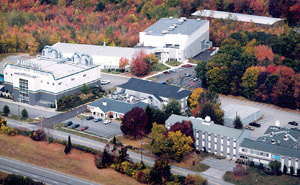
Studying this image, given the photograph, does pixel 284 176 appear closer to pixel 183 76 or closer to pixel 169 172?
pixel 169 172

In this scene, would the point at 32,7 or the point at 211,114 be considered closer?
the point at 211,114

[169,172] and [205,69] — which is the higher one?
[205,69]

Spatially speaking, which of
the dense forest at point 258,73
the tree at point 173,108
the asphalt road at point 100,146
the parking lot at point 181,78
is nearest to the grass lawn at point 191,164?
the asphalt road at point 100,146

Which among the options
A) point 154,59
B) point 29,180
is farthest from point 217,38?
point 29,180

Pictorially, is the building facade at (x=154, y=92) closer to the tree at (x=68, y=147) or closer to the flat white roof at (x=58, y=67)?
the flat white roof at (x=58, y=67)

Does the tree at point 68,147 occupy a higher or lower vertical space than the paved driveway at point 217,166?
higher

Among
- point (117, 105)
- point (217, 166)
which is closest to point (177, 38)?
point (117, 105)
